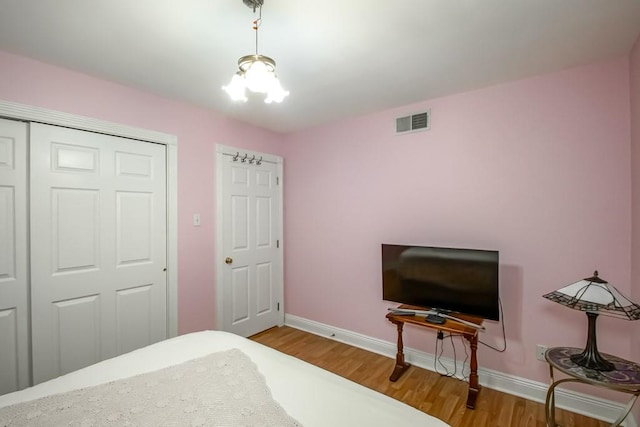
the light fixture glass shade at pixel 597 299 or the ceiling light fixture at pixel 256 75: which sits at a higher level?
the ceiling light fixture at pixel 256 75

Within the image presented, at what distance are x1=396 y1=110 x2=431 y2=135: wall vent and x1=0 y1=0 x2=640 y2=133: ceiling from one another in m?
0.29

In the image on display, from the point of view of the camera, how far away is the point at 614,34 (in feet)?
5.41

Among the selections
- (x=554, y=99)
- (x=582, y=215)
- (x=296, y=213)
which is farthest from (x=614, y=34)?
(x=296, y=213)

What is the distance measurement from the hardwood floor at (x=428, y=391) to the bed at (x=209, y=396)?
1191 millimetres

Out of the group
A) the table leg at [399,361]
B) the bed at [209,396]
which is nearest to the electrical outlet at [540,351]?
the table leg at [399,361]

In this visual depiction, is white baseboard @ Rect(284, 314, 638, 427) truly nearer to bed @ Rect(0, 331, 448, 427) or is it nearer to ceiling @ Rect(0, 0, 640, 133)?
bed @ Rect(0, 331, 448, 427)

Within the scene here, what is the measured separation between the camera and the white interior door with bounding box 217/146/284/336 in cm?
A: 304

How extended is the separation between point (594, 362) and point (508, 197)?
1.16 meters

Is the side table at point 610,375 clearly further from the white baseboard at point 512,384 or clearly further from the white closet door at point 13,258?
the white closet door at point 13,258

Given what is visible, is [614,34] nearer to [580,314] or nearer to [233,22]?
[580,314]

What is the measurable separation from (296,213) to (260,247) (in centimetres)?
61

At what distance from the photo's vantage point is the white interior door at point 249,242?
304cm

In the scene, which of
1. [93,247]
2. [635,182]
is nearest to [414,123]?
[635,182]

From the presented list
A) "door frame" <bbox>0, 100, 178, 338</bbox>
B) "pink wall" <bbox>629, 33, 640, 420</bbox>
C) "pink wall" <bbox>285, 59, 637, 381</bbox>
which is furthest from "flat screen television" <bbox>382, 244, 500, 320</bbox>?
"door frame" <bbox>0, 100, 178, 338</bbox>
